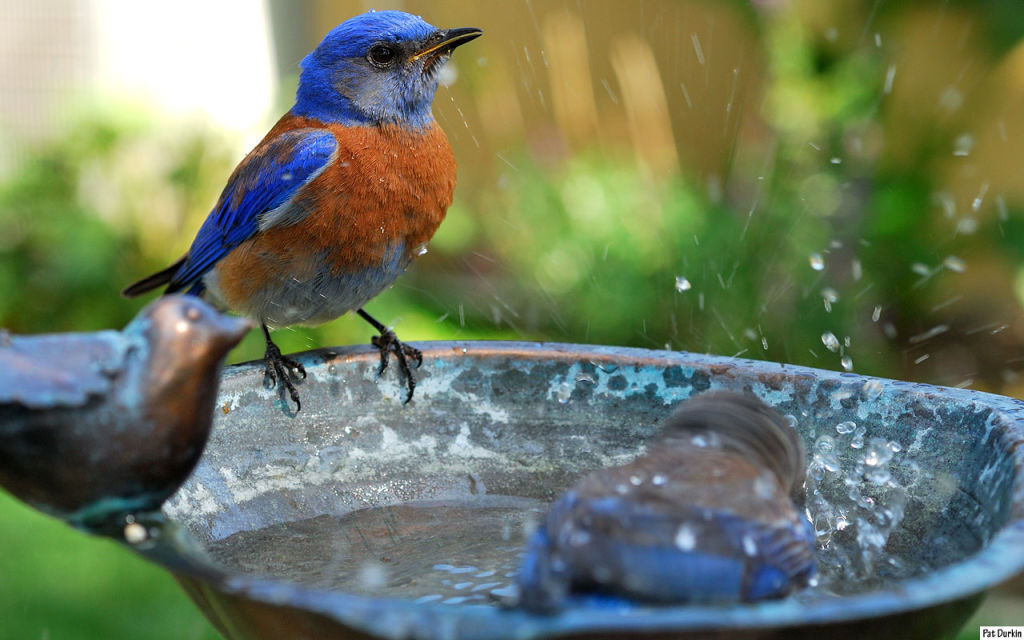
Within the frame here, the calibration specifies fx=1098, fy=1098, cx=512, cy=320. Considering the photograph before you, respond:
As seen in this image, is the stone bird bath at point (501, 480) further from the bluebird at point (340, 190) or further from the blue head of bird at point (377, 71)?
the blue head of bird at point (377, 71)

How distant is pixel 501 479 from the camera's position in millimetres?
2312

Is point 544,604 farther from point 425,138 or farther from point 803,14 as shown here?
point 803,14

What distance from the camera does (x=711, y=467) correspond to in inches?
60.6

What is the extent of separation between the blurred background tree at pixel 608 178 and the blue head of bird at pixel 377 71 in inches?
73.8

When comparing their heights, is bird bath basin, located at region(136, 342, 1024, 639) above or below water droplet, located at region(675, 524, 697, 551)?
below

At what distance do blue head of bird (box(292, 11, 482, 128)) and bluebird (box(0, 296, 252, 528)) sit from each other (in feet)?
5.68

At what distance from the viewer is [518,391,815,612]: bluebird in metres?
1.35

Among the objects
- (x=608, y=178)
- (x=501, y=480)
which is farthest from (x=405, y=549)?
(x=608, y=178)

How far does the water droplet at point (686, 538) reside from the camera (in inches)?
53.3

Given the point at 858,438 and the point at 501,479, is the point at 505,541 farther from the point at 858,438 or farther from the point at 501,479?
the point at 858,438

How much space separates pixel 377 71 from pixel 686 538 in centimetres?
218

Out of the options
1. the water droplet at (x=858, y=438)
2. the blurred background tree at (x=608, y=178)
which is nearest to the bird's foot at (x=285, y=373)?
the water droplet at (x=858, y=438)

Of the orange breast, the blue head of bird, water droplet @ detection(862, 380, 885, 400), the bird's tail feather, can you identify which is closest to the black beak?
the blue head of bird

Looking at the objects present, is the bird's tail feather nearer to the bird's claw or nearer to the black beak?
the black beak
